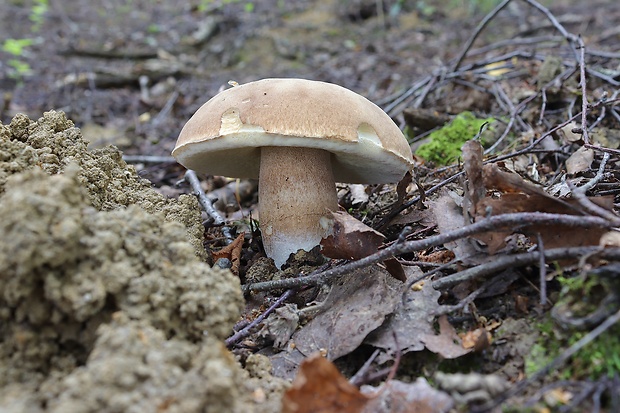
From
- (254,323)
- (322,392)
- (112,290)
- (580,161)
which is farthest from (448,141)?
(112,290)

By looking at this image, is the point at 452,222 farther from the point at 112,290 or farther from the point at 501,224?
the point at 112,290

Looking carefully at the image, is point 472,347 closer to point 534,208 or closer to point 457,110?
point 534,208

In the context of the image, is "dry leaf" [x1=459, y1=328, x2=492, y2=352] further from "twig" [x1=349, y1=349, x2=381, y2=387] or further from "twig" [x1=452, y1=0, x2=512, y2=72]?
"twig" [x1=452, y1=0, x2=512, y2=72]

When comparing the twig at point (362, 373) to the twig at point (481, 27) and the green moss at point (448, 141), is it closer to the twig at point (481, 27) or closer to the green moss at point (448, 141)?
the green moss at point (448, 141)

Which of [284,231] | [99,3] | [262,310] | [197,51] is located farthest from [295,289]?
[99,3]

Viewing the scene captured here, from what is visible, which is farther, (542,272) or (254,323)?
(254,323)

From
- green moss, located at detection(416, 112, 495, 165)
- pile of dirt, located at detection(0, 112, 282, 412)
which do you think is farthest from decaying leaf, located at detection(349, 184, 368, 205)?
pile of dirt, located at detection(0, 112, 282, 412)
